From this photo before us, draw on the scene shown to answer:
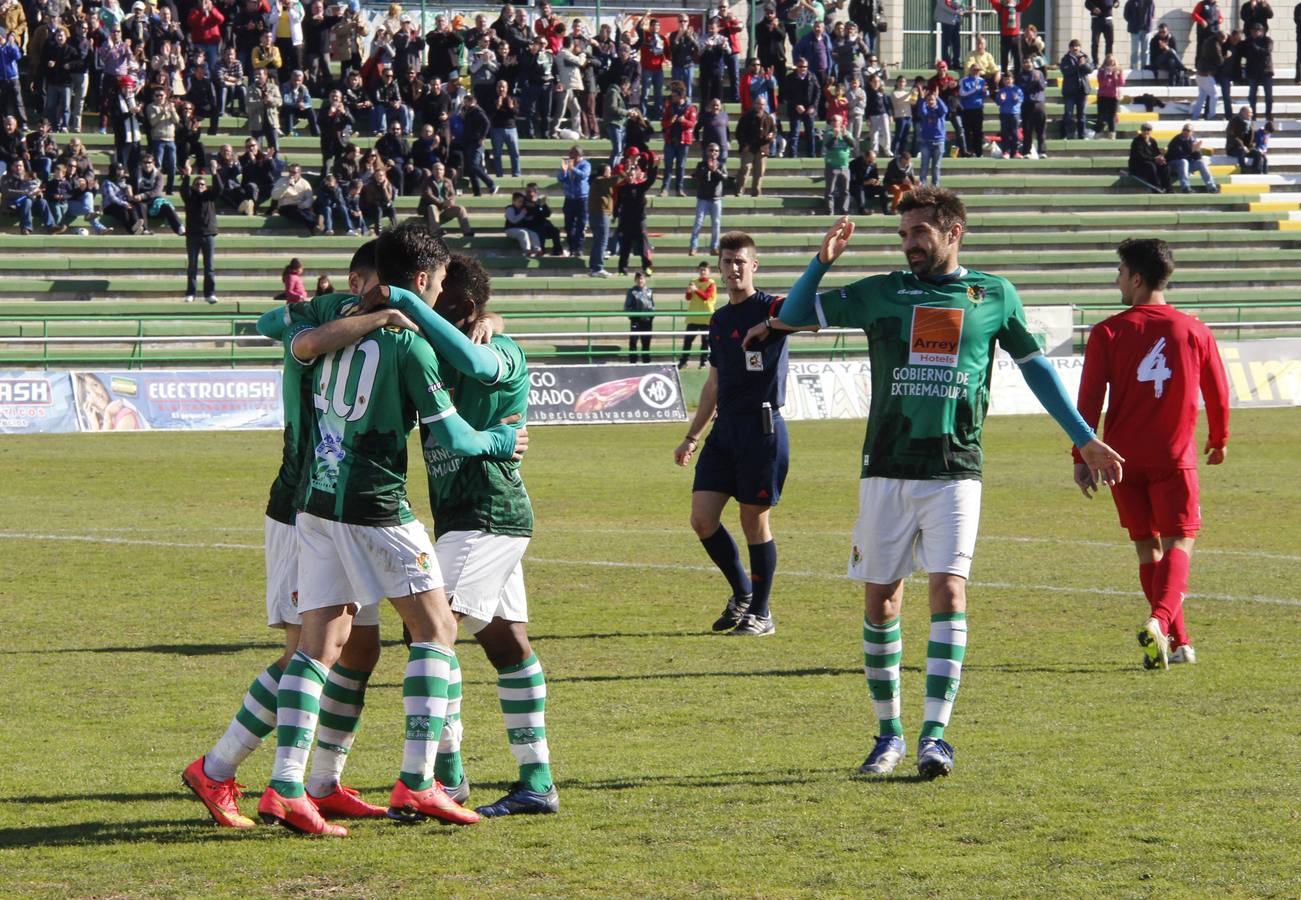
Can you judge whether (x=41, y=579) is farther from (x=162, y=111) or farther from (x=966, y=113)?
(x=966, y=113)

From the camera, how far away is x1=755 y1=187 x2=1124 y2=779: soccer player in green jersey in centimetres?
704

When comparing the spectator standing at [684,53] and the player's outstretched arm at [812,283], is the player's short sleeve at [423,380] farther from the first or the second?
the spectator standing at [684,53]

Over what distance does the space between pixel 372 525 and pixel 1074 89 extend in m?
37.8

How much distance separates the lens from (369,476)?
19.4 ft

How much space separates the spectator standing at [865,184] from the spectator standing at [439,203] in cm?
854

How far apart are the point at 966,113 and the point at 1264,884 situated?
35.5m

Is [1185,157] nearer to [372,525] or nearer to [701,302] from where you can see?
[701,302]

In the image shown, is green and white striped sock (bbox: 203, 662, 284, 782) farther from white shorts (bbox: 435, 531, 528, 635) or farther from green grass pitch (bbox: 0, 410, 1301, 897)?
white shorts (bbox: 435, 531, 528, 635)

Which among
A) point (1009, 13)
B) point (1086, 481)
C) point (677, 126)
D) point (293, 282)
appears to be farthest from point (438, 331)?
point (1009, 13)

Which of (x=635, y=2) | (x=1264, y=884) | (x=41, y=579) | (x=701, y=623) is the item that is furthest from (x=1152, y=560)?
(x=635, y=2)

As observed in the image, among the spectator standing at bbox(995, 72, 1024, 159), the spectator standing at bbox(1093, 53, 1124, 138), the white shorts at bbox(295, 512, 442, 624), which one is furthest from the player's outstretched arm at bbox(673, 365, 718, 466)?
the spectator standing at bbox(1093, 53, 1124, 138)

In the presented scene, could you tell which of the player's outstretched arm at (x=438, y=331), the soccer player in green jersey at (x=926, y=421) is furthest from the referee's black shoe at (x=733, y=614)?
the player's outstretched arm at (x=438, y=331)

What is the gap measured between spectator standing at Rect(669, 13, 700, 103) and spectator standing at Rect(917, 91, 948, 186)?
16.5 feet

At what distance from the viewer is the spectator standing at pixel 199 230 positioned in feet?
102
